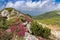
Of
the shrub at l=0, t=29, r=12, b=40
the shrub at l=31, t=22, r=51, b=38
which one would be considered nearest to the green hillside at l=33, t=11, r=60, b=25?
the shrub at l=31, t=22, r=51, b=38

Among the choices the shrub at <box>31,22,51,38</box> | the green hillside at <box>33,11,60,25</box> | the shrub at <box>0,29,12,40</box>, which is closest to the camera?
the shrub at <box>0,29,12,40</box>

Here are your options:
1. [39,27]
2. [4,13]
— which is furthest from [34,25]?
[4,13]

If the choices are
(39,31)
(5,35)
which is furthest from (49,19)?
(5,35)

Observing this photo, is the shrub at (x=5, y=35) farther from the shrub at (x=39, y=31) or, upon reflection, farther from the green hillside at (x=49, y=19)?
the green hillside at (x=49, y=19)

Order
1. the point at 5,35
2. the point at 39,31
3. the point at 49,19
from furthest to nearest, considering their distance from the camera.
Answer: the point at 49,19, the point at 39,31, the point at 5,35

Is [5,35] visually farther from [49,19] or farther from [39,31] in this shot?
[49,19]

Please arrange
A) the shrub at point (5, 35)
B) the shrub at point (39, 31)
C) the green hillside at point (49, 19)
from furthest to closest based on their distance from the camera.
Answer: the green hillside at point (49, 19) < the shrub at point (39, 31) < the shrub at point (5, 35)

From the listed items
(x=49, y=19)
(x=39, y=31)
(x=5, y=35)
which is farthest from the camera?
(x=49, y=19)

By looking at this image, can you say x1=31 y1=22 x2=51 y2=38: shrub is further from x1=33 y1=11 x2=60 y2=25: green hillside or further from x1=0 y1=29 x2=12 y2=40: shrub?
x1=33 y1=11 x2=60 y2=25: green hillside

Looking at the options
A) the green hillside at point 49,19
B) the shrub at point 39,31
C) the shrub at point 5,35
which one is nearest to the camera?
the shrub at point 5,35

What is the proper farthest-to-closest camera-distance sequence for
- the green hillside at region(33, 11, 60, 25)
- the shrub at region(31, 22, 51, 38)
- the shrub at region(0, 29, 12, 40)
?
the green hillside at region(33, 11, 60, 25) < the shrub at region(31, 22, 51, 38) < the shrub at region(0, 29, 12, 40)

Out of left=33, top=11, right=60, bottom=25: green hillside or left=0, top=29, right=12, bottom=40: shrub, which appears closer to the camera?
left=0, top=29, right=12, bottom=40: shrub

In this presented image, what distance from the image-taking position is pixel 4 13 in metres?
18.2

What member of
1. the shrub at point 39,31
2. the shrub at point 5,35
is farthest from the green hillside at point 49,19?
the shrub at point 5,35
